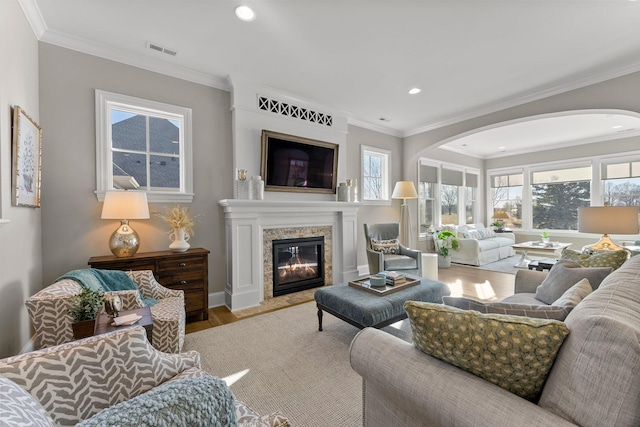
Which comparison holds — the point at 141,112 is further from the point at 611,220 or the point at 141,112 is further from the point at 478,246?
the point at 478,246

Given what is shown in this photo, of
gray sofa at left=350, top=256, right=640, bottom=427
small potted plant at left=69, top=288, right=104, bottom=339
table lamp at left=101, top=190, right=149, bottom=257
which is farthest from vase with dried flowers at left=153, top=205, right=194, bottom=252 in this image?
gray sofa at left=350, top=256, right=640, bottom=427

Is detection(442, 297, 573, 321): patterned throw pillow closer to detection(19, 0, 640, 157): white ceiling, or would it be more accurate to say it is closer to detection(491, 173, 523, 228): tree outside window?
detection(19, 0, 640, 157): white ceiling

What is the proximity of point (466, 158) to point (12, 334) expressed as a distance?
28.8 ft

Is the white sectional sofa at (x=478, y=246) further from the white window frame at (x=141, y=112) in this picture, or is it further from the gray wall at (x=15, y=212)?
the gray wall at (x=15, y=212)

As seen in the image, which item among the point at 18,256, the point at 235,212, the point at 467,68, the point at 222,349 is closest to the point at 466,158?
the point at 467,68

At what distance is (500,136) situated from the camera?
5.95 meters

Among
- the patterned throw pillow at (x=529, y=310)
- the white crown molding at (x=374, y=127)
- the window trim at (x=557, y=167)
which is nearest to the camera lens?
the patterned throw pillow at (x=529, y=310)

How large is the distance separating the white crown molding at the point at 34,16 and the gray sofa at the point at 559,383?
343 centimetres

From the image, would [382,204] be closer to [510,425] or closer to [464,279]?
[464,279]

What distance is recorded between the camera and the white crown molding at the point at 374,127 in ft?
15.3

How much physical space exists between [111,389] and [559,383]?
1.38m

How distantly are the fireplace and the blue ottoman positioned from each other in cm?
128

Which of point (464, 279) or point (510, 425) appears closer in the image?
point (510, 425)

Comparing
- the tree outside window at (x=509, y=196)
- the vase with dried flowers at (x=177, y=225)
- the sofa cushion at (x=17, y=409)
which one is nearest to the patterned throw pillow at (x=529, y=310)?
the sofa cushion at (x=17, y=409)
